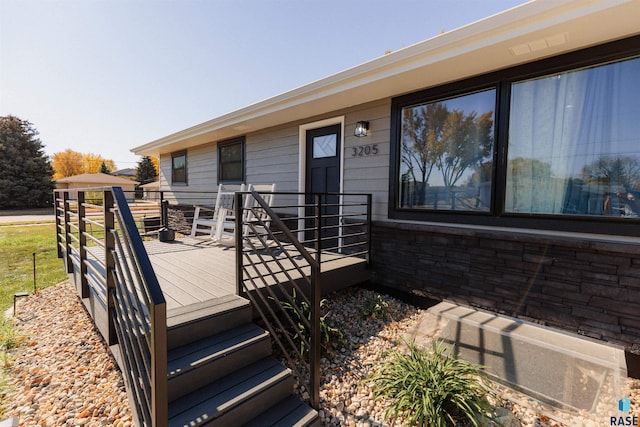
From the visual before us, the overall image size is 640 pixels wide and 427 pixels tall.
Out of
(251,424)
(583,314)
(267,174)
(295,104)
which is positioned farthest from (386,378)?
(267,174)

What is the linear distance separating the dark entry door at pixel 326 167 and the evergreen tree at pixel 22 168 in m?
23.6

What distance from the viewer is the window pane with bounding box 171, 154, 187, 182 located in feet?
26.7

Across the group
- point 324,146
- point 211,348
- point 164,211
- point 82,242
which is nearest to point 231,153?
point 164,211

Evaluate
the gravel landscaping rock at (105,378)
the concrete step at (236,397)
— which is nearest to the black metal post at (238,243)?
the concrete step at (236,397)

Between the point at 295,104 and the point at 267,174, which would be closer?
the point at 295,104

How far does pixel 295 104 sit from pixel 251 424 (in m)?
3.69

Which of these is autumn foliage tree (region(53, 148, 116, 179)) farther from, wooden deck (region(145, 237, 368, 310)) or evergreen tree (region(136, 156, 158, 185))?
wooden deck (region(145, 237, 368, 310))

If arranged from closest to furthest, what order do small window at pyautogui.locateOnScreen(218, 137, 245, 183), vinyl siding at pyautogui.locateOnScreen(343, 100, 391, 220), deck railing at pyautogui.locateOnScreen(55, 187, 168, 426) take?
deck railing at pyautogui.locateOnScreen(55, 187, 168, 426)
vinyl siding at pyautogui.locateOnScreen(343, 100, 391, 220)
small window at pyautogui.locateOnScreen(218, 137, 245, 183)

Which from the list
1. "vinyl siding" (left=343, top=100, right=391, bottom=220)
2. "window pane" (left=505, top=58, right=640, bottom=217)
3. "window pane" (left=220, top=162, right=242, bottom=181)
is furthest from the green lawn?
"window pane" (left=505, top=58, right=640, bottom=217)

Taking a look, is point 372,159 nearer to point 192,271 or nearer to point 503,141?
point 503,141

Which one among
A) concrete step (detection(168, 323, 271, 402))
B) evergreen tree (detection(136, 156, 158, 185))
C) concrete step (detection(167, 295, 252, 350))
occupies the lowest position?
concrete step (detection(168, 323, 271, 402))

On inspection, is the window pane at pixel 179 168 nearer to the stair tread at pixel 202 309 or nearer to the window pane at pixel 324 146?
the window pane at pixel 324 146

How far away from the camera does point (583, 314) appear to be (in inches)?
96.7

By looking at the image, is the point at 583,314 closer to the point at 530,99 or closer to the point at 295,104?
the point at 530,99
